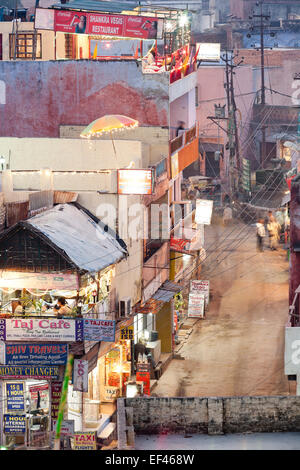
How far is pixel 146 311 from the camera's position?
3503cm

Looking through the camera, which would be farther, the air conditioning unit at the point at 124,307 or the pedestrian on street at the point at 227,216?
the pedestrian on street at the point at 227,216

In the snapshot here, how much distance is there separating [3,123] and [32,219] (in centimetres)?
1303

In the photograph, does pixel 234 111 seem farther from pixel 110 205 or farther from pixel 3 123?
pixel 110 205

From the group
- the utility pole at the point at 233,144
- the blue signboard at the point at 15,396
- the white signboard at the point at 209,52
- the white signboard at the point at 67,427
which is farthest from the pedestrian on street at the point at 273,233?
the white signboard at the point at 67,427

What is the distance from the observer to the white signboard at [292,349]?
100ft

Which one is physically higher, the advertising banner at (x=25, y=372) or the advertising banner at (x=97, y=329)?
the advertising banner at (x=97, y=329)

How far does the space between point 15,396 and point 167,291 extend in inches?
397

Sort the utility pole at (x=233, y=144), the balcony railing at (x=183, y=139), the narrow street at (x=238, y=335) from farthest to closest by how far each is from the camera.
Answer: the utility pole at (x=233, y=144), the balcony railing at (x=183, y=139), the narrow street at (x=238, y=335)

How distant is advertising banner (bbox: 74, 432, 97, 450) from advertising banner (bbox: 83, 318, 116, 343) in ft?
12.2

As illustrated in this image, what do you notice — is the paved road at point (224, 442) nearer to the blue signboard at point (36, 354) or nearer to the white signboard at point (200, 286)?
the blue signboard at point (36, 354)

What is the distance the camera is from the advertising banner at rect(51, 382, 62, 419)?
28.9 metres

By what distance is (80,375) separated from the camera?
2931cm

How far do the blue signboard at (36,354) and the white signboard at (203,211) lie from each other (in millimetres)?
15434

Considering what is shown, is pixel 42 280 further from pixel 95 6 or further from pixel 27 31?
pixel 27 31
